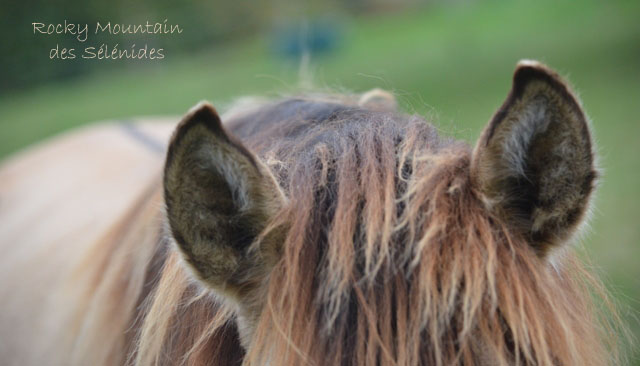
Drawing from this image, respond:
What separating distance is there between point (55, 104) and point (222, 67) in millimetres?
5879

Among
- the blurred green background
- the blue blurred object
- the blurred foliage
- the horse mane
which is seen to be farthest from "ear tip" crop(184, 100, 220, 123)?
the blurred foliage

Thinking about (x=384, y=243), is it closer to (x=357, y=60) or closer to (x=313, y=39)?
(x=357, y=60)

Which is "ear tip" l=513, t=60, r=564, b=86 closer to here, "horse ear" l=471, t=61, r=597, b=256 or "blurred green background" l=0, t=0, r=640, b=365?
"horse ear" l=471, t=61, r=597, b=256

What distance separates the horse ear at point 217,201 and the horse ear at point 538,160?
0.43 m

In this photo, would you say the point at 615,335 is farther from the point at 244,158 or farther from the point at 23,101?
the point at 23,101

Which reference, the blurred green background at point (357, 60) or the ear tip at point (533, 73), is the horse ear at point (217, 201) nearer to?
the ear tip at point (533, 73)

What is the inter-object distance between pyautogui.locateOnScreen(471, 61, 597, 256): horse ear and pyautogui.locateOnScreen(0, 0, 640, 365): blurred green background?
12.6 ft

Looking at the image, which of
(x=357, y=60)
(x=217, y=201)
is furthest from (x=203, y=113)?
(x=357, y=60)

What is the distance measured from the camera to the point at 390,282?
3.87ft

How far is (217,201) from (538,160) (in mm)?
632

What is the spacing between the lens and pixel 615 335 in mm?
1508

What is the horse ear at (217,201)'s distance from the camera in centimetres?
111

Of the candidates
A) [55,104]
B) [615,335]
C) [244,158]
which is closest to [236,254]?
[244,158]

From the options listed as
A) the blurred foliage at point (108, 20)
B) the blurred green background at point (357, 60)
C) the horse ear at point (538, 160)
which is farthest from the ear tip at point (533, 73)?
the blurred foliage at point (108, 20)
